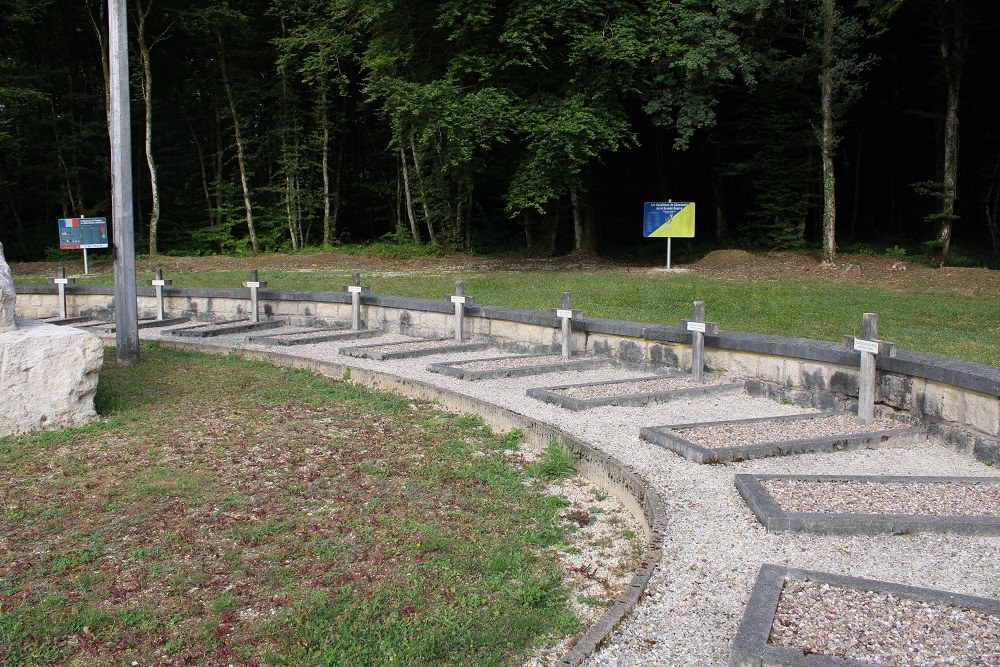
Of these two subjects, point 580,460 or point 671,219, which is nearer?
point 580,460

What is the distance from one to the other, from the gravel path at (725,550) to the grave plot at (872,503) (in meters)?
0.06

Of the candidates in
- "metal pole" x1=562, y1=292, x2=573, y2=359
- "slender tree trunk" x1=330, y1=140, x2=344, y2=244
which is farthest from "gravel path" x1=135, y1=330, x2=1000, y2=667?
"slender tree trunk" x1=330, y1=140, x2=344, y2=244

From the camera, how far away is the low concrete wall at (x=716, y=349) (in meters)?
5.45

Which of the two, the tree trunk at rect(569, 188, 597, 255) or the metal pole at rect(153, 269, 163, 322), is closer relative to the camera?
the metal pole at rect(153, 269, 163, 322)

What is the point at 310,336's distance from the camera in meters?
11.8

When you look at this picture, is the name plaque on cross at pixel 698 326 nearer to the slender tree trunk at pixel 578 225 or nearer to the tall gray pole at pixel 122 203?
the tall gray pole at pixel 122 203

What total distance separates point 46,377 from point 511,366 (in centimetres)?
450

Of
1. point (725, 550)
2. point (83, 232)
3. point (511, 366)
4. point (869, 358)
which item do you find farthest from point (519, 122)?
point (725, 550)

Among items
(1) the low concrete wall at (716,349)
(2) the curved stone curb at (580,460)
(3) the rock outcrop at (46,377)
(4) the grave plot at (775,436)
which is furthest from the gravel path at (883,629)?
(3) the rock outcrop at (46,377)

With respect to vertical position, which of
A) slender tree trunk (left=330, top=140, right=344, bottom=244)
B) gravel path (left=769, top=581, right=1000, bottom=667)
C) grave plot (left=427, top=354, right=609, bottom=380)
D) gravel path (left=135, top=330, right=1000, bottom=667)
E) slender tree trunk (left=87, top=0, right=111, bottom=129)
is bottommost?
gravel path (left=135, top=330, right=1000, bottom=667)

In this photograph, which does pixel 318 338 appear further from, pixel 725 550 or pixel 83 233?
pixel 83 233

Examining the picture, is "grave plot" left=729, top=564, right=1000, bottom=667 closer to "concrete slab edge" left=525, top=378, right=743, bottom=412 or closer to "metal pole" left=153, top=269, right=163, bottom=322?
"concrete slab edge" left=525, top=378, right=743, bottom=412

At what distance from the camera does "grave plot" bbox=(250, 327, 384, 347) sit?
451 inches

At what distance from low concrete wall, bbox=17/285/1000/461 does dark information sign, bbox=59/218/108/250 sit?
608 cm
